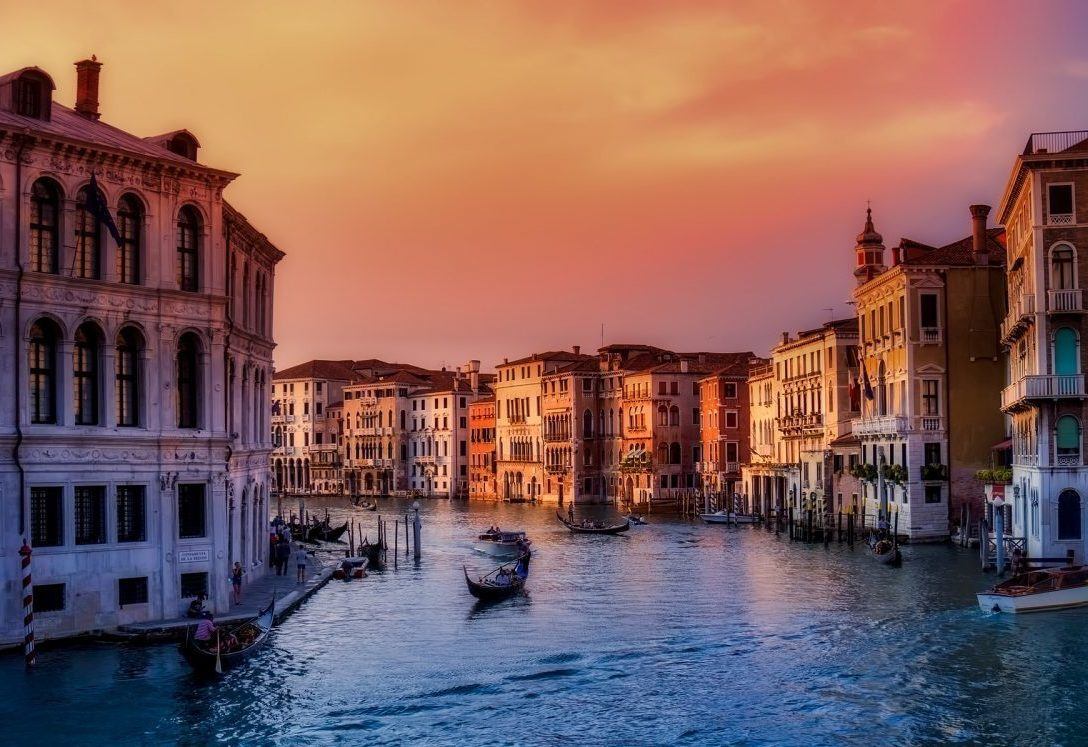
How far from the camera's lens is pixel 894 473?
43531 millimetres

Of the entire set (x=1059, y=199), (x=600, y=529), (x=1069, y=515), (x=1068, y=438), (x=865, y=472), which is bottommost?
(x=600, y=529)

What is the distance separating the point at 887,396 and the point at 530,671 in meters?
27.4

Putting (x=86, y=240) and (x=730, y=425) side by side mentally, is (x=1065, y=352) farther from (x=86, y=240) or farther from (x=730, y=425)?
(x=730, y=425)

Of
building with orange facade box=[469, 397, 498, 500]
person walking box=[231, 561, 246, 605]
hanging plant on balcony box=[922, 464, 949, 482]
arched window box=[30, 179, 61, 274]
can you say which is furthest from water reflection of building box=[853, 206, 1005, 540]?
building with orange facade box=[469, 397, 498, 500]

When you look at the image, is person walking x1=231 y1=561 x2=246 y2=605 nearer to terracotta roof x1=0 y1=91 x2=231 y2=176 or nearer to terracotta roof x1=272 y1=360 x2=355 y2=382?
terracotta roof x1=0 y1=91 x2=231 y2=176

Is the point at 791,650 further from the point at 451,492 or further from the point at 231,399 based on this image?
the point at 451,492

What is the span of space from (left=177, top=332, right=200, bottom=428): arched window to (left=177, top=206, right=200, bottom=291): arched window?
937mm

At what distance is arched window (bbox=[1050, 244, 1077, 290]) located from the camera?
3084 centimetres

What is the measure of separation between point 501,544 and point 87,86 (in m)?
22.3

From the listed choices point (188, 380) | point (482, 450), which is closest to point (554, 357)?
point (482, 450)

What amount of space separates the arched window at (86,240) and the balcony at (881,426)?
28.6 metres

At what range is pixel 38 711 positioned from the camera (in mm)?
17406

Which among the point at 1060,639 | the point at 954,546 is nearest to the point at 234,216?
the point at 1060,639

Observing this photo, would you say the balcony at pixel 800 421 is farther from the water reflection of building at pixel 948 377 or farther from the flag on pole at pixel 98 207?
the flag on pole at pixel 98 207
